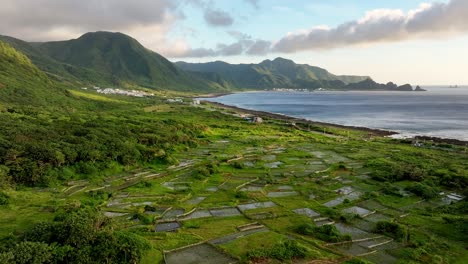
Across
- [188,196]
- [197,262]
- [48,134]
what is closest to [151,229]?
[197,262]

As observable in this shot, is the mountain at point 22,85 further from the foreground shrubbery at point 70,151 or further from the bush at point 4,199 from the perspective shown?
the bush at point 4,199

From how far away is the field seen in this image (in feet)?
86.5

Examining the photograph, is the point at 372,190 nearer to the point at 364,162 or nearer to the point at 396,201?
the point at 396,201

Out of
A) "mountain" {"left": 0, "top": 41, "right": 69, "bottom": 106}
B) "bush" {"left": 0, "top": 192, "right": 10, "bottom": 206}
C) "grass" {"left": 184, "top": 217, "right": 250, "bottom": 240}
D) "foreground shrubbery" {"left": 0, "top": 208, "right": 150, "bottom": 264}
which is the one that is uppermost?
"mountain" {"left": 0, "top": 41, "right": 69, "bottom": 106}

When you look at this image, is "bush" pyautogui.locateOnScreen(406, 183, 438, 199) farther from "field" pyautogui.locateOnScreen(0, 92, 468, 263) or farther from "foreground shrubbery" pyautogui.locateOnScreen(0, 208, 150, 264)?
"foreground shrubbery" pyautogui.locateOnScreen(0, 208, 150, 264)

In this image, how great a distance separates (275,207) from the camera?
36.2m

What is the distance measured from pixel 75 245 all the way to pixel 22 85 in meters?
125

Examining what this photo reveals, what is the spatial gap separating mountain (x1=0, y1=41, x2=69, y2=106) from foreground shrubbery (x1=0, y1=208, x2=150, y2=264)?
8715cm

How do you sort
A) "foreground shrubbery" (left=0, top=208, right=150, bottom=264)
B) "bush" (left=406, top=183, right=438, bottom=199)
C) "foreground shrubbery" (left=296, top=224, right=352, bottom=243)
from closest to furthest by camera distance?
1. "foreground shrubbery" (left=0, top=208, right=150, bottom=264)
2. "foreground shrubbery" (left=296, top=224, right=352, bottom=243)
3. "bush" (left=406, top=183, right=438, bottom=199)

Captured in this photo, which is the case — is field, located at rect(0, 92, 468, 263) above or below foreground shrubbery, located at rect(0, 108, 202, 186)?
below

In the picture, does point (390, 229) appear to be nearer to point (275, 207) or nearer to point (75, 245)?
point (275, 207)

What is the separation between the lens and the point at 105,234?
22828mm

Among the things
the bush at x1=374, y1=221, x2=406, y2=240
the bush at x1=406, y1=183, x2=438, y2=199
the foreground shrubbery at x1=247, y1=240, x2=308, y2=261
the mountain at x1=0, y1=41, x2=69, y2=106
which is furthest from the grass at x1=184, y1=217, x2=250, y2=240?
the mountain at x1=0, y1=41, x2=69, y2=106

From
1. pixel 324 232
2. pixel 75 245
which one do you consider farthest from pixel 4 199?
pixel 324 232
